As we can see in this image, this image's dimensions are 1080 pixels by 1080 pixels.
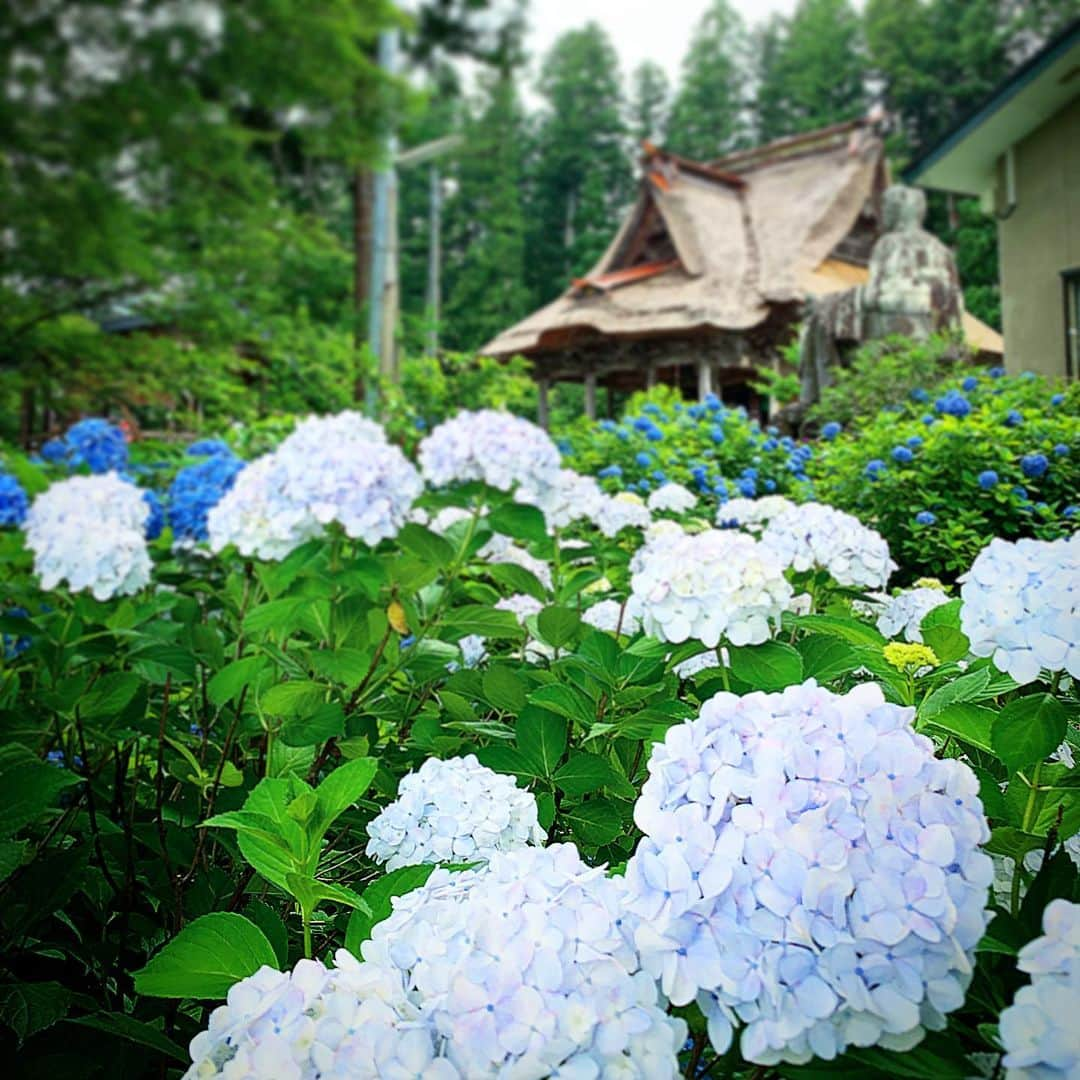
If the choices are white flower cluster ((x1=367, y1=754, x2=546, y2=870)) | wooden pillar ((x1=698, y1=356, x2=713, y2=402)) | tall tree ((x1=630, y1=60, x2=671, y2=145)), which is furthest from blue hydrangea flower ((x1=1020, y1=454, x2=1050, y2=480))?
tall tree ((x1=630, y1=60, x2=671, y2=145))

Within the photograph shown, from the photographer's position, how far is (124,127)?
6.46 m

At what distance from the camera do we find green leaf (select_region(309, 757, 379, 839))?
0.77 meters

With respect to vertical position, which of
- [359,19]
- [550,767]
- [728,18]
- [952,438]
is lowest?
[550,767]

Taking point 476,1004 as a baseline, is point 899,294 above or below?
above

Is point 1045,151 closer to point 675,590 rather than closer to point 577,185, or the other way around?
point 675,590

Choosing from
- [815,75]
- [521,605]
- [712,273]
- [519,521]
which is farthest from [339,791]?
[815,75]

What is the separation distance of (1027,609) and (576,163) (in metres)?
28.9

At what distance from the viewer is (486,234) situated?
26.5 metres

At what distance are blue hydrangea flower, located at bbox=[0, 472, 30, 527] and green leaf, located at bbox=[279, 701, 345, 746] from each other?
208 cm

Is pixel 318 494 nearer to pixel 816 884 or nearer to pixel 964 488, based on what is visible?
pixel 816 884

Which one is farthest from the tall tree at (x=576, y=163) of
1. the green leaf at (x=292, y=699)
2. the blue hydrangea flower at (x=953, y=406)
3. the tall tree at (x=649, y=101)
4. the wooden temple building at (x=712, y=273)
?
the green leaf at (x=292, y=699)

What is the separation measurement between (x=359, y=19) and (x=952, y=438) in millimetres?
7099

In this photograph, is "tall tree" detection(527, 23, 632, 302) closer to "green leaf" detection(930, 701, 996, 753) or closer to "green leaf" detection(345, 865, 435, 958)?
"green leaf" detection(930, 701, 996, 753)

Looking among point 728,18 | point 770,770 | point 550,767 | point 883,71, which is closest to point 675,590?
point 550,767
